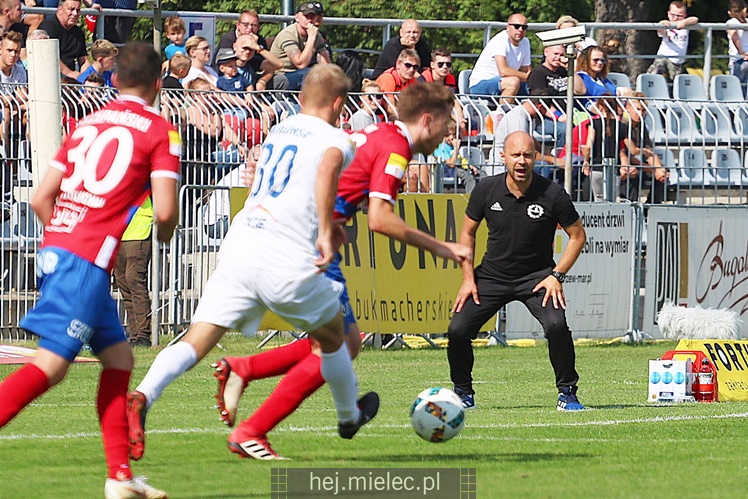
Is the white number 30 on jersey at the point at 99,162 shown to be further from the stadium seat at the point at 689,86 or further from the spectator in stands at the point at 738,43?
the spectator in stands at the point at 738,43

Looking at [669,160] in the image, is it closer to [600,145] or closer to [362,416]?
[600,145]

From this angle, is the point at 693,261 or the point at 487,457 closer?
the point at 487,457

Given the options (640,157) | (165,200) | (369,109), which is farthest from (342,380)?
(640,157)

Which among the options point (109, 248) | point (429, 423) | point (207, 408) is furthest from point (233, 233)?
point (207, 408)

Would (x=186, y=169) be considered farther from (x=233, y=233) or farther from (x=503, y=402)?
(x=233, y=233)

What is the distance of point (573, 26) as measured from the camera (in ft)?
64.0

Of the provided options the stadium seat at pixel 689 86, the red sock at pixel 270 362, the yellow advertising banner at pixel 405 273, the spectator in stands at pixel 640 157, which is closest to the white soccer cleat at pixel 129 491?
the red sock at pixel 270 362

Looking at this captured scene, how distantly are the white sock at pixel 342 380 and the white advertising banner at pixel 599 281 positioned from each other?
9.71 m

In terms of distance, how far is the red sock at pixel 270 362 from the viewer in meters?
8.23

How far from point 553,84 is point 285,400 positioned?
12.5m

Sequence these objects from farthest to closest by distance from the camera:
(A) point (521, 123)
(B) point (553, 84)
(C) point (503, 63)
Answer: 1. (C) point (503, 63)
2. (B) point (553, 84)
3. (A) point (521, 123)

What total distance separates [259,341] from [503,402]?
624 centimetres

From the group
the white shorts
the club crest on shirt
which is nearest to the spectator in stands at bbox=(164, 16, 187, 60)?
the club crest on shirt

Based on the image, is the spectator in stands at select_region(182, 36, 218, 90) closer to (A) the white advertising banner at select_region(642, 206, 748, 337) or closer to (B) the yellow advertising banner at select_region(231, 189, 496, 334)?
(B) the yellow advertising banner at select_region(231, 189, 496, 334)
